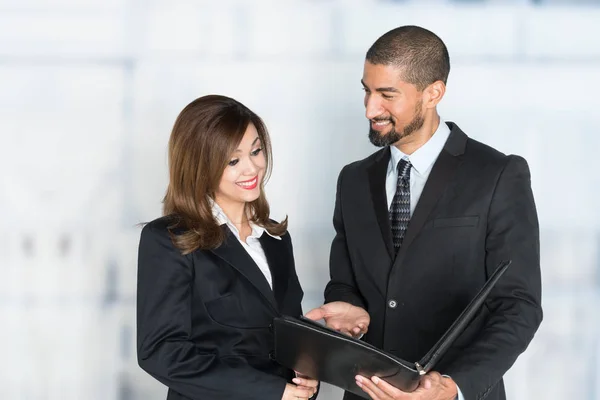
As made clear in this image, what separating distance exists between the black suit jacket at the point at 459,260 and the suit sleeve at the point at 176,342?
0.45 m

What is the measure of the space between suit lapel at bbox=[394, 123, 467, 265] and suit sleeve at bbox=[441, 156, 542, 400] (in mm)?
154

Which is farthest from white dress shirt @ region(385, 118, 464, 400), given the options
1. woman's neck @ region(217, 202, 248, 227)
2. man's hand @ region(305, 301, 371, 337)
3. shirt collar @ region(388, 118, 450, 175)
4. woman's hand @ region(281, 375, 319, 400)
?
woman's hand @ region(281, 375, 319, 400)

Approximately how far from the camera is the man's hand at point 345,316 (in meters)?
2.48

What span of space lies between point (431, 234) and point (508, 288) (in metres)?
0.27

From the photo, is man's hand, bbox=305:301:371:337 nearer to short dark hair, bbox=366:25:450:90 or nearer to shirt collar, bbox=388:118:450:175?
shirt collar, bbox=388:118:450:175

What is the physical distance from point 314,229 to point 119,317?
3.27 feet

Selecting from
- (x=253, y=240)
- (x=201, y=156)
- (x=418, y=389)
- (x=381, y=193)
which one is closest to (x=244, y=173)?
(x=201, y=156)

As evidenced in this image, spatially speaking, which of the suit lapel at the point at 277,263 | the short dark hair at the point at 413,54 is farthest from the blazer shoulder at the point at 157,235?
the short dark hair at the point at 413,54

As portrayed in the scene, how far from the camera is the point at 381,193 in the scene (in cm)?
254

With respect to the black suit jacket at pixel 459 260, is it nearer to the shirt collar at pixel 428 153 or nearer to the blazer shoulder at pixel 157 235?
the shirt collar at pixel 428 153

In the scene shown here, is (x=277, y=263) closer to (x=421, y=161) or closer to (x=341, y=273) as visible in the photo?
(x=341, y=273)

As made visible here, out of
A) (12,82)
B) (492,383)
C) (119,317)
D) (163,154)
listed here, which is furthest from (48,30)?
(492,383)

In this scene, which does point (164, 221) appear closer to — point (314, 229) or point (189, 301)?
point (189, 301)

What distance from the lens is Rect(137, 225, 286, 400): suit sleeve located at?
217cm
